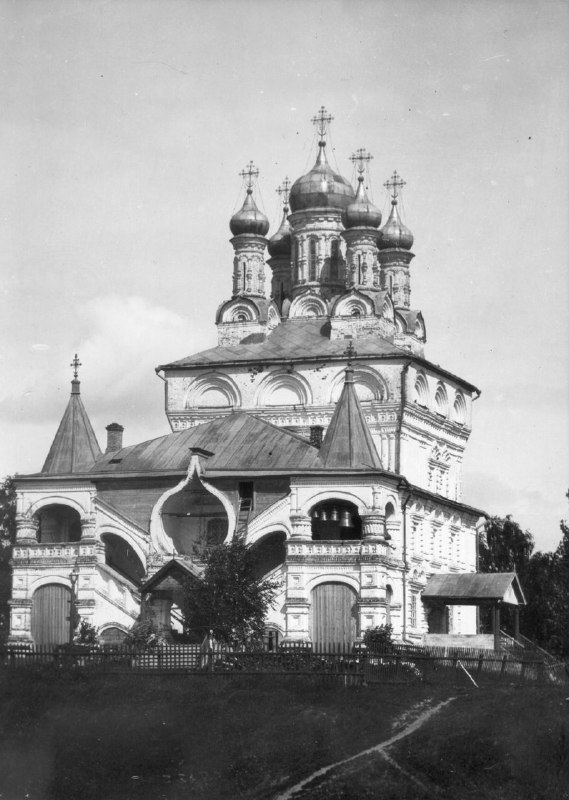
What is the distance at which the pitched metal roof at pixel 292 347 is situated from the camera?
48.0 meters

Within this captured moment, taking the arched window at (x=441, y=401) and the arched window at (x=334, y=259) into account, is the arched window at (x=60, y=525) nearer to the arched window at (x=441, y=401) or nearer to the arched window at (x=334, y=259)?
the arched window at (x=441, y=401)

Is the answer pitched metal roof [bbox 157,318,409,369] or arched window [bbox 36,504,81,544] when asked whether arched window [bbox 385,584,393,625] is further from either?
pitched metal roof [bbox 157,318,409,369]

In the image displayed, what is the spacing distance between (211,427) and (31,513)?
16.2 feet

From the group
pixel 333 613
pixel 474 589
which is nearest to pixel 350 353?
pixel 474 589

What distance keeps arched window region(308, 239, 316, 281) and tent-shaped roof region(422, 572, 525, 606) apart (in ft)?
36.0

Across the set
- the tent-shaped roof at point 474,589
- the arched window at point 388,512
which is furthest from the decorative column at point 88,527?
the tent-shaped roof at point 474,589

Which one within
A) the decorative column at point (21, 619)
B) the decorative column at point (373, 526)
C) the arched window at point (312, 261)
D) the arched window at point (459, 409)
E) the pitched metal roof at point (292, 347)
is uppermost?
the arched window at point (312, 261)

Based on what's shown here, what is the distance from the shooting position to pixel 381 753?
27.8 m

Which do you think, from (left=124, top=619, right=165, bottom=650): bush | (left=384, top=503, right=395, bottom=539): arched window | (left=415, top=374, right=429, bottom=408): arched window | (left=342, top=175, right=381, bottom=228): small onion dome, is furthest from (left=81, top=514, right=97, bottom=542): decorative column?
(left=342, top=175, right=381, bottom=228): small onion dome

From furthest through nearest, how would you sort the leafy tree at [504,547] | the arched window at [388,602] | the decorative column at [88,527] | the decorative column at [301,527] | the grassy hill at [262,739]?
the leafy tree at [504,547] < the decorative column at [88,527] < the arched window at [388,602] < the decorative column at [301,527] < the grassy hill at [262,739]

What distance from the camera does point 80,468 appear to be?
142ft

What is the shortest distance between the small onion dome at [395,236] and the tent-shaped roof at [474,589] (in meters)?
13.2

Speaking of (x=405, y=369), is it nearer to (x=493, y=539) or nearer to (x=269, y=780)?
(x=493, y=539)

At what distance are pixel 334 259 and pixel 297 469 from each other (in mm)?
12908
